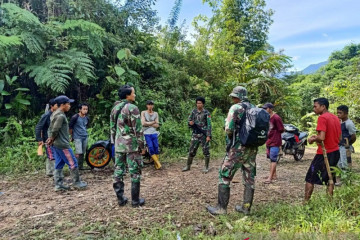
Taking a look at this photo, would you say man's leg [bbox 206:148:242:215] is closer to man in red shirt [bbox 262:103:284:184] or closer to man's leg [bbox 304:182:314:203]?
man's leg [bbox 304:182:314:203]

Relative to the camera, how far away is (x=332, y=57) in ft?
125

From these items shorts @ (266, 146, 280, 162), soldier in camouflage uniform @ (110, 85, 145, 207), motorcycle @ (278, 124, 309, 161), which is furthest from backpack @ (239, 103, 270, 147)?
motorcycle @ (278, 124, 309, 161)

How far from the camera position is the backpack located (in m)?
3.43

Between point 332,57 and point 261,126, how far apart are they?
41.9 m

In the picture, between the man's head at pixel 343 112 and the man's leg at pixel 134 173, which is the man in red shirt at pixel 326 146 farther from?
the man's leg at pixel 134 173

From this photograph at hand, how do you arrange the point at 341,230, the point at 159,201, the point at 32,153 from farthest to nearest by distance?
the point at 32,153 < the point at 159,201 < the point at 341,230

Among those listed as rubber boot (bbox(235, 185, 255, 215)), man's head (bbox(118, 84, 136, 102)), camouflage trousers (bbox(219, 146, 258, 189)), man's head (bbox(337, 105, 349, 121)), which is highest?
man's head (bbox(118, 84, 136, 102))

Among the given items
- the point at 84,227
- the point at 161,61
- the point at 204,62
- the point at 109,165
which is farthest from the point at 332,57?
the point at 84,227

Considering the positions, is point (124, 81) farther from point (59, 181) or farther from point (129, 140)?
point (129, 140)

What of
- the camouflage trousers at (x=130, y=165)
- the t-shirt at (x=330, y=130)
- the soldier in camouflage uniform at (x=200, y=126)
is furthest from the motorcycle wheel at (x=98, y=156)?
the t-shirt at (x=330, y=130)

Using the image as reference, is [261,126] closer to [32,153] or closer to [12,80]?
[32,153]

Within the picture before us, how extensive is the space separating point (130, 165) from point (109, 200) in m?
0.83

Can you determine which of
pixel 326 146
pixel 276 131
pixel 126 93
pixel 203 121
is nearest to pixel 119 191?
pixel 126 93

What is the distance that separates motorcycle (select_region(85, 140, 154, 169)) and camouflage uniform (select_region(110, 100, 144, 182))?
2234 mm
